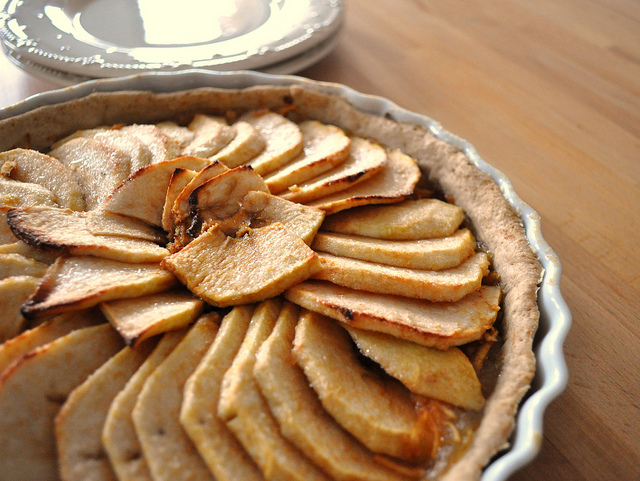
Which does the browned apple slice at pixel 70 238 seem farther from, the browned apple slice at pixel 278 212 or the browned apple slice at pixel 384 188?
the browned apple slice at pixel 384 188

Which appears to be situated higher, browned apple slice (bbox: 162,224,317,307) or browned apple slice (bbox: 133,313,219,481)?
browned apple slice (bbox: 162,224,317,307)

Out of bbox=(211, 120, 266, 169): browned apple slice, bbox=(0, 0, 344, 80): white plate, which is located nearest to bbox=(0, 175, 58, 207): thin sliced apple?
bbox=(211, 120, 266, 169): browned apple slice

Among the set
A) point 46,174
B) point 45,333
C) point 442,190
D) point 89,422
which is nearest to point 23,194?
point 46,174

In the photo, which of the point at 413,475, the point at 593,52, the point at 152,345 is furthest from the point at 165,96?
the point at 593,52

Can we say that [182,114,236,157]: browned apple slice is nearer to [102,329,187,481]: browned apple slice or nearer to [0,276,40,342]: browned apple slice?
[0,276,40,342]: browned apple slice

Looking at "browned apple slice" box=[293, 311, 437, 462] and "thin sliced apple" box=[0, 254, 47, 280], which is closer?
"browned apple slice" box=[293, 311, 437, 462]

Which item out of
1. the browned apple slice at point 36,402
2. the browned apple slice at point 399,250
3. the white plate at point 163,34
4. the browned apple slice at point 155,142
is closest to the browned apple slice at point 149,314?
the browned apple slice at point 36,402

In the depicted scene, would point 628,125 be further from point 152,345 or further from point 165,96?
point 152,345
